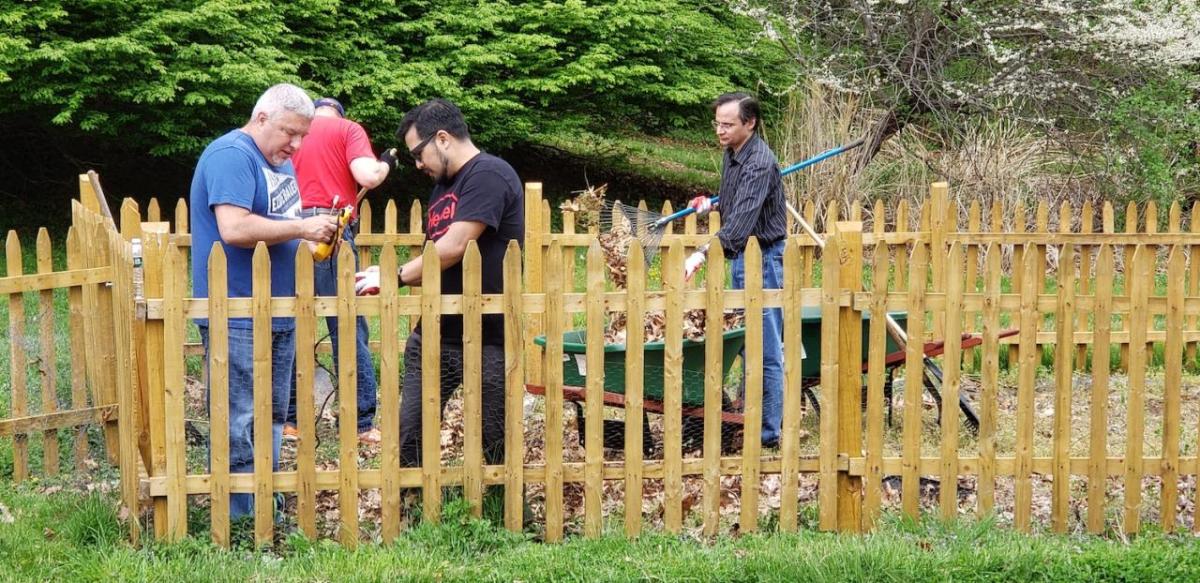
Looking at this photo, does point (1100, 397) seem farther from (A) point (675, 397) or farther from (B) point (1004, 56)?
(B) point (1004, 56)

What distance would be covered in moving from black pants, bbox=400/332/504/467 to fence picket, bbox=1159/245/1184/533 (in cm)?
265

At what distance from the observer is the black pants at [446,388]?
509cm

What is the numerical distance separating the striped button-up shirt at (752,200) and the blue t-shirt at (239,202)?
81.7 inches

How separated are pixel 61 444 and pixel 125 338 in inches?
67.6

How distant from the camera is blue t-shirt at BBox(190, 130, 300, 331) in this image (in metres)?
4.77

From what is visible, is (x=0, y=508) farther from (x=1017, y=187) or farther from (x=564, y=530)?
(x=1017, y=187)

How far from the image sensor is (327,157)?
22.4 ft

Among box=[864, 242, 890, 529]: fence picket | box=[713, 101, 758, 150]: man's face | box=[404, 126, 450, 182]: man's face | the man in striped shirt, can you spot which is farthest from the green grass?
box=[713, 101, 758, 150]: man's face

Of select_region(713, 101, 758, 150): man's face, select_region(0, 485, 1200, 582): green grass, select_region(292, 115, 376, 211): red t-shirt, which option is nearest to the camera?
select_region(0, 485, 1200, 582): green grass

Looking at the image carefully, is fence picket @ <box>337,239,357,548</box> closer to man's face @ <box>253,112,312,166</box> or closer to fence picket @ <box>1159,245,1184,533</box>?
man's face @ <box>253,112,312,166</box>

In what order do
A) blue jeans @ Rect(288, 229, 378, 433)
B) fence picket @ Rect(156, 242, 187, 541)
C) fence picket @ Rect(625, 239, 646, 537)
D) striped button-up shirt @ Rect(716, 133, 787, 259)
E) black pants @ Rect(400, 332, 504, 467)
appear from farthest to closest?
blue jeans @ Rect(288, 229, 378, 433), striped button-up shirt @ Rect(716, 133, 787, 259), black pants @ Rect(400, 332, 504, 467), fence picket @ Rect(625, 239, 646, 537), fence picket @ Rect(156, 242, 187, 541)

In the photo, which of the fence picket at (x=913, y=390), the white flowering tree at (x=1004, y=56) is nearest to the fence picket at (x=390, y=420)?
the fence picket at (x=913, y=390)

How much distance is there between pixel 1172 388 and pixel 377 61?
1086 cm

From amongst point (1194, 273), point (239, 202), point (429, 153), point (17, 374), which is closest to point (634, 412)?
point (429, 153)
